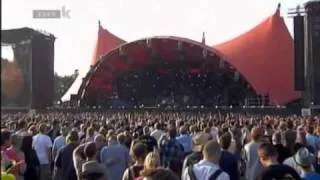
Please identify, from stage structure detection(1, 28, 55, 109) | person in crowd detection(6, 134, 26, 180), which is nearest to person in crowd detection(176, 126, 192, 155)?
person in crowd detection(6, 134, 26, 180)

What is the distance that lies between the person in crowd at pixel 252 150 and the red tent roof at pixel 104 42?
2314 inches

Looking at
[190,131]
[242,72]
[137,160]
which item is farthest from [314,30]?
[137,160]

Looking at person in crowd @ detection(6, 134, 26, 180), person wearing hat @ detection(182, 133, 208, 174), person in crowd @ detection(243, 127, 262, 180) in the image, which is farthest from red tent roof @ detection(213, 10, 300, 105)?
person wearing hat @ detection(182, 133, 208, 174)

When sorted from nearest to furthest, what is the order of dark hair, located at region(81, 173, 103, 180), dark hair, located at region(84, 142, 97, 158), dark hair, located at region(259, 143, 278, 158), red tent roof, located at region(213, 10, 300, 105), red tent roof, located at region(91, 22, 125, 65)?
dark hair, located at region(259, 143, 278, 158) → dark hair, located at region(81, 173, 103, 180) → dark hair, located at region(84, 142, 97, 158) → red tent roof, located at region(213, 10, 300, 105) → red tent roof, located at region(91, 22, 125, 65)

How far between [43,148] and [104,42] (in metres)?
56.7

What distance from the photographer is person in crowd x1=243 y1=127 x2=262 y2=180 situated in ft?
28.5

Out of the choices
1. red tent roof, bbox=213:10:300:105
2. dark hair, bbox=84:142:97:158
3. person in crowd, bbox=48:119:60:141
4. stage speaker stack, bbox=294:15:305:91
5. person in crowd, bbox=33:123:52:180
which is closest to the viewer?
dark hair, bbox=84:142:97:158

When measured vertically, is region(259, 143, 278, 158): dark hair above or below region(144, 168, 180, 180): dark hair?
above

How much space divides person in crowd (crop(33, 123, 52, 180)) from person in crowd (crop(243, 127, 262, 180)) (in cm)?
390

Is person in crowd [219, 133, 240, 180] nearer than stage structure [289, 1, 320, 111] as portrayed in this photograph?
Yes

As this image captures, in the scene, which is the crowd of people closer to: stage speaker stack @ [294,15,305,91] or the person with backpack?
the person with backpack

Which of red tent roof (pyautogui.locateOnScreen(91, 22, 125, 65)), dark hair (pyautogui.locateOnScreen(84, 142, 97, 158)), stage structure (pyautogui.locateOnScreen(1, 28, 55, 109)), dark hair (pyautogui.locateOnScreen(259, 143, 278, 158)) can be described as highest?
red tent roof (pyautogui.locateOnScreen(91, 22, 125, 65))

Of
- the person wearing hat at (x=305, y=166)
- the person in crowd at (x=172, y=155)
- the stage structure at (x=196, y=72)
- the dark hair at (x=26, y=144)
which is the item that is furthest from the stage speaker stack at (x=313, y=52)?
the person wearing hat at (x=305, y=166)

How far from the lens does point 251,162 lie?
9047 millimetres
